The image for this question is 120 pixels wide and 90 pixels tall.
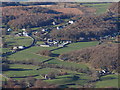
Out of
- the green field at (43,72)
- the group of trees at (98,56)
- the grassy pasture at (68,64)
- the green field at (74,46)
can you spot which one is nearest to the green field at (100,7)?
the green field at (74,46)

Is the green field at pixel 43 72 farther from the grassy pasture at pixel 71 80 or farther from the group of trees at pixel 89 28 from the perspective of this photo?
the group of trees at pixel 89 28

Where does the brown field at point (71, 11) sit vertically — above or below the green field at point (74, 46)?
above

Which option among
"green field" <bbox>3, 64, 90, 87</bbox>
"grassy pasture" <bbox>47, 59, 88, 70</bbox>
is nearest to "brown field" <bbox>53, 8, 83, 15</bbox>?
"grassy pasture" <bbox>47, 59, 88, 70</bbox>

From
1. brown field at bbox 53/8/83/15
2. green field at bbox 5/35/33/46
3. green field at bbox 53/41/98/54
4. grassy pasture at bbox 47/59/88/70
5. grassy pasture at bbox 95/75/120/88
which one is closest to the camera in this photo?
grassy pasture at bbox 95/75/120/88

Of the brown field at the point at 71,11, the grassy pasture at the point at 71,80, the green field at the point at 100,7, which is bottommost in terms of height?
the grassy pasture at the point at 71,80

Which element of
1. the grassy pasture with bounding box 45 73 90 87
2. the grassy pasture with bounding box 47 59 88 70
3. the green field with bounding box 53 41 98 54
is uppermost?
the green field with bounding box 53 41 98 54

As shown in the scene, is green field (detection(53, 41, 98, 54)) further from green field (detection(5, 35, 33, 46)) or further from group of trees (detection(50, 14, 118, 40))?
green field (detection(5, 35, 33, 46))

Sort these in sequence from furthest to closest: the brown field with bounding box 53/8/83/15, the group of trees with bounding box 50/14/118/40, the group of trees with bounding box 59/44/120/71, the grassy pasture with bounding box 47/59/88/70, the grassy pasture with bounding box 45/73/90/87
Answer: the brown field with bounding box 53/8/83/15, the group of trees with bounding box 50/14/118/40, the grassy pasture with bounding box 47/59/88/70, the group of trees with bounding box 59/44/120/71, the grassy pasture with bounding box 45/73/90/87

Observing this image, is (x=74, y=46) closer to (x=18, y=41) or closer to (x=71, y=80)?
(x=18, y=41)

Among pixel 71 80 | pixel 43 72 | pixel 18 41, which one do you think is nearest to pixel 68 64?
pixel 43 72

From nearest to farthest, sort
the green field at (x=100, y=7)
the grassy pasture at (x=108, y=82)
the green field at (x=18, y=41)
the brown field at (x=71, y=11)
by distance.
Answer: the grassy pasture at (x=108, y=82)
the green field at (x=18, y=41)
the green field at (x=100, y=7)
the brown field at (x=71, y=11)
